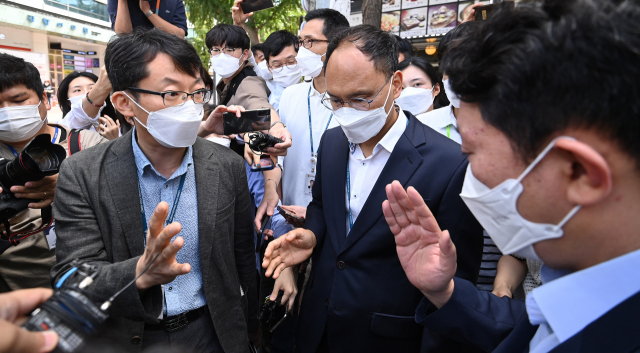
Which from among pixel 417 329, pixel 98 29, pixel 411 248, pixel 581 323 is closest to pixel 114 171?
pixel 411 248

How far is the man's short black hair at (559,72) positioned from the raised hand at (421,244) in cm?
52

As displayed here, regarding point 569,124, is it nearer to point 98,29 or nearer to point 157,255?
point 157,255

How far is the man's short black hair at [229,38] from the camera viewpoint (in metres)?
4.53

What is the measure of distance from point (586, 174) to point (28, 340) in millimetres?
1221

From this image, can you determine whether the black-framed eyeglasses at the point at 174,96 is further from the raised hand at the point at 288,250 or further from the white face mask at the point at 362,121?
the raised hand at the point at 288,250

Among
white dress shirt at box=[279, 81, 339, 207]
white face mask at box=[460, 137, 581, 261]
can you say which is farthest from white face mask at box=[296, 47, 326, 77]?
white face mask at box=[460, 137, 581, 261]

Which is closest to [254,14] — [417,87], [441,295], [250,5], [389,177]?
[250,5]

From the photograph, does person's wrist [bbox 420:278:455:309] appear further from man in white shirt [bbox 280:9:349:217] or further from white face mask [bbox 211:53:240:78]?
white face mask [bbox 211:53:240:78]

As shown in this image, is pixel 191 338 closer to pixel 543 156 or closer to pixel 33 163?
pixel 33 163

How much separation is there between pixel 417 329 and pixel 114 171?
168 centimetres

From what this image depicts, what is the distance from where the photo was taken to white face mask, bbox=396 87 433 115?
12.1ft

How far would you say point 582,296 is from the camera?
907 mm

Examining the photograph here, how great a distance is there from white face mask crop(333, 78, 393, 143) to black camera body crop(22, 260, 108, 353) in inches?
61.5

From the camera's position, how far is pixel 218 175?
2.07 metres
